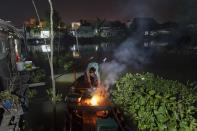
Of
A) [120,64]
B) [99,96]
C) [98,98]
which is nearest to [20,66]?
[99,96]

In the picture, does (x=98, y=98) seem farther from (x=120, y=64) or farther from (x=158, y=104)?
(x=120, y=64)

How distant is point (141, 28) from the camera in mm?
107812

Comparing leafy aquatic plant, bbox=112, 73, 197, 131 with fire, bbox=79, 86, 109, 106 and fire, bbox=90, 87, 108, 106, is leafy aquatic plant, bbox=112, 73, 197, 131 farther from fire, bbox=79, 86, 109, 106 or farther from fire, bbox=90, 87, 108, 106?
fire, bbox=90, 87, 108, 106

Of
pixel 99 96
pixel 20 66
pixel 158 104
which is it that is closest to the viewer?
pixel 158 104

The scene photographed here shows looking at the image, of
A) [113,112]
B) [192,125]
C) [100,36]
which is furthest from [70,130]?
[100,36]

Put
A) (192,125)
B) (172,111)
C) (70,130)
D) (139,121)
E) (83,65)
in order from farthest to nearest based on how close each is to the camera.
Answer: (83,65) < (70,130) < (139,121) < (172,111) < (192,125)

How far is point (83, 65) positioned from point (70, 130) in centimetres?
2326

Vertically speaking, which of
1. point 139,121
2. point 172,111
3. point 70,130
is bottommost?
point 70,130

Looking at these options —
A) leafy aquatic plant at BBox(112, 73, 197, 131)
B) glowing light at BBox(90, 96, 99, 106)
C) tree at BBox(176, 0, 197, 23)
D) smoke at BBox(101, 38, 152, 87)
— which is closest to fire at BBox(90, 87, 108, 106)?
glowing light at BBox(90, 96, 99, 106)

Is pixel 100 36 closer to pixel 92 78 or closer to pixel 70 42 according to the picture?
pixel 70 42

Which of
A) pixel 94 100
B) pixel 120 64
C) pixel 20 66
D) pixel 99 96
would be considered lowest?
pixel 120 64

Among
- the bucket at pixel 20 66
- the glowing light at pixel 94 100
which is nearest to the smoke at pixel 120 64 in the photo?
the glowing light at pixel 94 100

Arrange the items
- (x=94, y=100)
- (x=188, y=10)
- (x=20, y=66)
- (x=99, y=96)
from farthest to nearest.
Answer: (x=188, y=10)
(x=20, y=66)
(x=99, y=96)
(x=94, y=100)

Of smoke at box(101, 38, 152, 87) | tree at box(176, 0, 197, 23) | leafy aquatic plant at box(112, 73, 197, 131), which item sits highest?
tree at box(176, 0, 197, 23)
